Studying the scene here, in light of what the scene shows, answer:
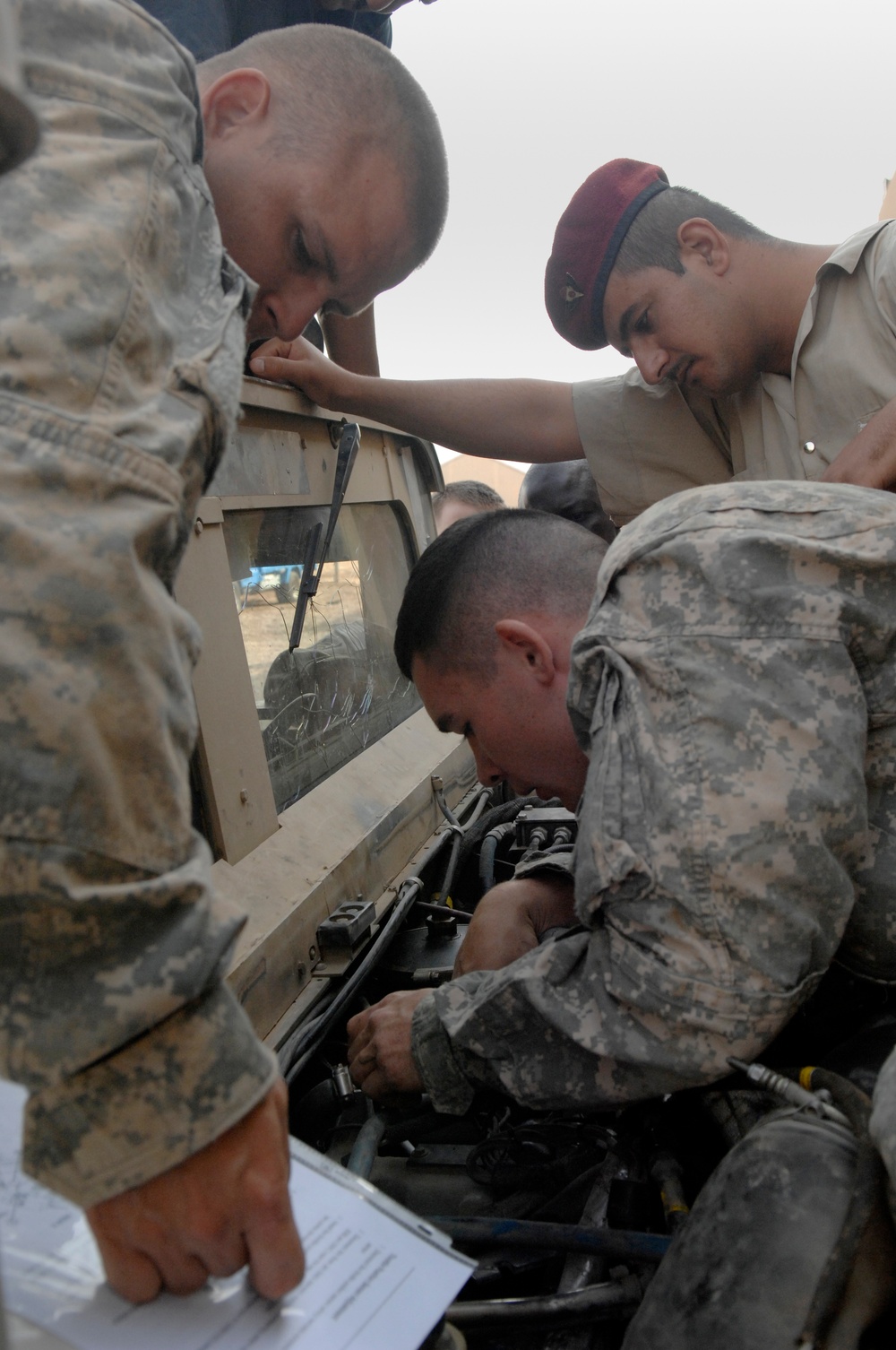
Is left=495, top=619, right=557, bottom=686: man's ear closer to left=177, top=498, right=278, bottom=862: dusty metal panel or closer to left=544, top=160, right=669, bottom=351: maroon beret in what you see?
left=177, top=498, right=278, bottom=862: dusty metal panel

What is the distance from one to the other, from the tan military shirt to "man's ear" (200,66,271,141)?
1.26 metres

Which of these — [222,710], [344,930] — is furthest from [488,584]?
[344,930]

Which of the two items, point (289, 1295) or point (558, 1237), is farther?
point (558, 1237)

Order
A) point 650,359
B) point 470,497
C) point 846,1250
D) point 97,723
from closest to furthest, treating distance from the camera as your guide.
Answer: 1. point 97,723
2. point 846,1250
3. point 650,359
4. point 470,497

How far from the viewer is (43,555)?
25.2 inches

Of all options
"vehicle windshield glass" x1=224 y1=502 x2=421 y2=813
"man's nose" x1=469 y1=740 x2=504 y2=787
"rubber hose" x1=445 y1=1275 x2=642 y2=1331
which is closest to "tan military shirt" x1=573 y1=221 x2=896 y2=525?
"vehicle windshield glass" x1=224 y1=502 x2=421 y2=813

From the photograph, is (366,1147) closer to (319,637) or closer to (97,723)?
(97,723)

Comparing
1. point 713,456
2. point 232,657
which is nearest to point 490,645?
point 232,657

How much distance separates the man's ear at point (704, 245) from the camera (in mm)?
2096

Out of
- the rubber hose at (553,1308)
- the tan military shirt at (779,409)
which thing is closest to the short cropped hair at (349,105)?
the tan military shirt at (779,409)

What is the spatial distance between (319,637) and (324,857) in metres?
0.55

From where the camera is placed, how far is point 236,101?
4.31ft

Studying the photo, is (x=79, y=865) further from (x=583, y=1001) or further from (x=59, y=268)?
(x=583, y=1001)

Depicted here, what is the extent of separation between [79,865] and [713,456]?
2.17 metres
